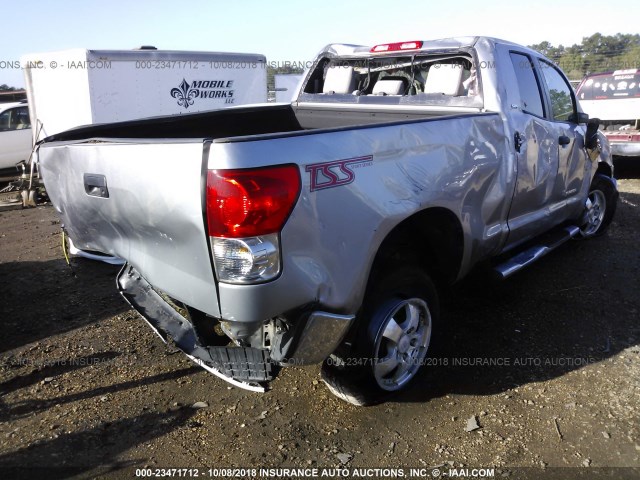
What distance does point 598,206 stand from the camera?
5.84 metres

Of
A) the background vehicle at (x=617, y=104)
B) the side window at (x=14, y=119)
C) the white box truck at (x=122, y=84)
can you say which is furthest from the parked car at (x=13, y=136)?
the background vehicle at (x=617, y=104)

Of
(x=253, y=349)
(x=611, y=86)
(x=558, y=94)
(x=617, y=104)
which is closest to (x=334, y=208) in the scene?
(x=253, y=349)

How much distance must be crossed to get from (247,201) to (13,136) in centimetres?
1041

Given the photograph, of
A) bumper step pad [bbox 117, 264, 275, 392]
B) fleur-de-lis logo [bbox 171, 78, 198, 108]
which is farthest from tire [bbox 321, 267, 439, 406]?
fleur-de-lis logo [bbox 171, 78, 198, 108]

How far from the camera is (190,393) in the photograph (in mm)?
3193

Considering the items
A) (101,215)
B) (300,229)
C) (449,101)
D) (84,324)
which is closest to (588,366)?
(449,101)

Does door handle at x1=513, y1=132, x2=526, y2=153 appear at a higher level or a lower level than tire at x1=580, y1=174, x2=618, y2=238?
higher

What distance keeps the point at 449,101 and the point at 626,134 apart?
280 inches

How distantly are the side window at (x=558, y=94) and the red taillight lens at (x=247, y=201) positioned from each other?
327cm

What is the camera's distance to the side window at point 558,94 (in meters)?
4.41

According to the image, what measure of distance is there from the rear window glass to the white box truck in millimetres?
6890

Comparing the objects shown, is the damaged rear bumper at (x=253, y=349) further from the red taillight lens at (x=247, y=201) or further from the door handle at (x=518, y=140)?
the door handle at (x=518, y=140)

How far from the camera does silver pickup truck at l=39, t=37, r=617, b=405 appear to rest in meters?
2.04

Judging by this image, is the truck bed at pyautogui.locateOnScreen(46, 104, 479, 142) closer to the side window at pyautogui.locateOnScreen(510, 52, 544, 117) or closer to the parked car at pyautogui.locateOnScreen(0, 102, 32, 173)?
the side window at pyautogui.locateOnScreen(510, 52, 544, 117)
